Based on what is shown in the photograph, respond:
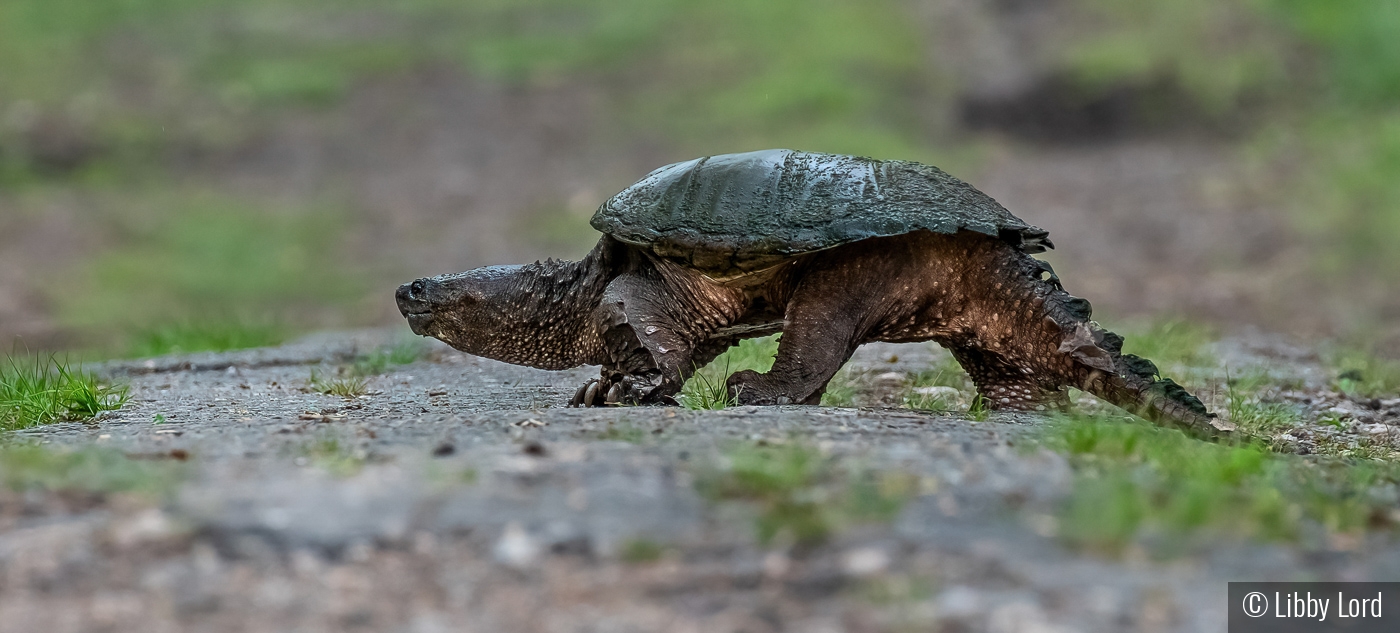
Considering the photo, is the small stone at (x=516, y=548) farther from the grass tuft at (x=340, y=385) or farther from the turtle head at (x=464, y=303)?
the grass tuft at (x=340, y=385)

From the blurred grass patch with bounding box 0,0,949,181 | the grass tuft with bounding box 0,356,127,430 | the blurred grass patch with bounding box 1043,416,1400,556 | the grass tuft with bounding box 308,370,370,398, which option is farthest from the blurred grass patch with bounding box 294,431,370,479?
the blurred grass patch with bounding box 0,0,949,181

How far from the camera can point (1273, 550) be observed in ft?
5.97

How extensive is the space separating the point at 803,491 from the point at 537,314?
2193 mm

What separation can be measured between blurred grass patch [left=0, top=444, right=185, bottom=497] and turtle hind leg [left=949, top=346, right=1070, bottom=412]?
245 centimetres

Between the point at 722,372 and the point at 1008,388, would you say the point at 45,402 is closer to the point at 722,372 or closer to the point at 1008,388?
the point at 722,372

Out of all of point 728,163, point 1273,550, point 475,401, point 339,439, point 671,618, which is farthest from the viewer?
point 475,401

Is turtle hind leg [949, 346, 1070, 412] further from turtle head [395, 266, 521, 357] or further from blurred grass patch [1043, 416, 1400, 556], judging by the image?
turtle head [395, 266, 521, 357]

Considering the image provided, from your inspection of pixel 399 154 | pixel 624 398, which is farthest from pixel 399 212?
→ pixel 624 398

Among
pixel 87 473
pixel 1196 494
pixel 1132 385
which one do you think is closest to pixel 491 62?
pixel 1132 385

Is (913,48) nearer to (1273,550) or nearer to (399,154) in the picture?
(399,154)

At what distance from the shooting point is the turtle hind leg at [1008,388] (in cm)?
370

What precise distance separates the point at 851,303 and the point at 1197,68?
1050cm

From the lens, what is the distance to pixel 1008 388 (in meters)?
3.73

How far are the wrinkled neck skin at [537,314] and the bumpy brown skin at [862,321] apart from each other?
13mm
